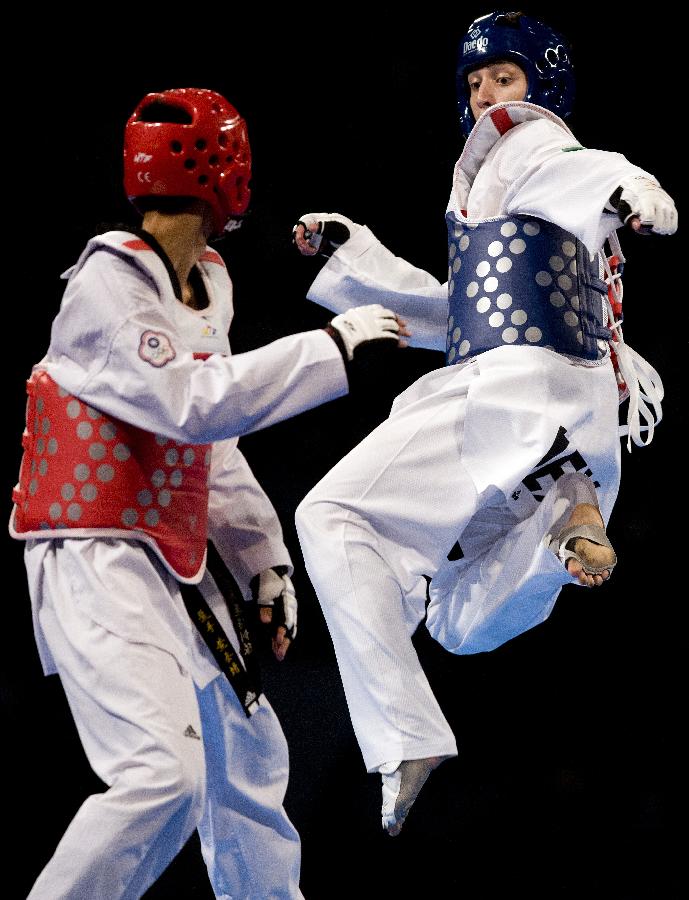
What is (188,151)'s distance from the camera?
98.7 inches

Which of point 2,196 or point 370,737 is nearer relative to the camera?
point 370,737

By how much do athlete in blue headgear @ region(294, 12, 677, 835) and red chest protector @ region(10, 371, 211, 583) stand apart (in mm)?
281

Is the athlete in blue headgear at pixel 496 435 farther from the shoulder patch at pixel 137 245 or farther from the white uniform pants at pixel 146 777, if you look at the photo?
the shoulder patch at pixel 137 245

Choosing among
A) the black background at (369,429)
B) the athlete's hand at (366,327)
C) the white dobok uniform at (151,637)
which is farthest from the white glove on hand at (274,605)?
the black background at (369,429)

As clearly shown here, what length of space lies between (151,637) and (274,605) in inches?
19.0

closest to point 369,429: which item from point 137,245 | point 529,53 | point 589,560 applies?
point 529,53

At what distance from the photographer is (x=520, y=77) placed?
9.63ft

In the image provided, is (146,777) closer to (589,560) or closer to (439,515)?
(439,515)

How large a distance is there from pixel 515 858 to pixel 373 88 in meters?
2.30

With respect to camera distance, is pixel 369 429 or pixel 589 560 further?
pixel 369 429

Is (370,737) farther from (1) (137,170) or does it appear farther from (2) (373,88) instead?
(2) (373,88)

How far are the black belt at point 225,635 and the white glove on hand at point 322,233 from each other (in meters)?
0.85

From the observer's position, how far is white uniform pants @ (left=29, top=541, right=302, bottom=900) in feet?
6.93

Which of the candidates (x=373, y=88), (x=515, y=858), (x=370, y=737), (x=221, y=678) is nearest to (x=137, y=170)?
(x=221, y=678)
